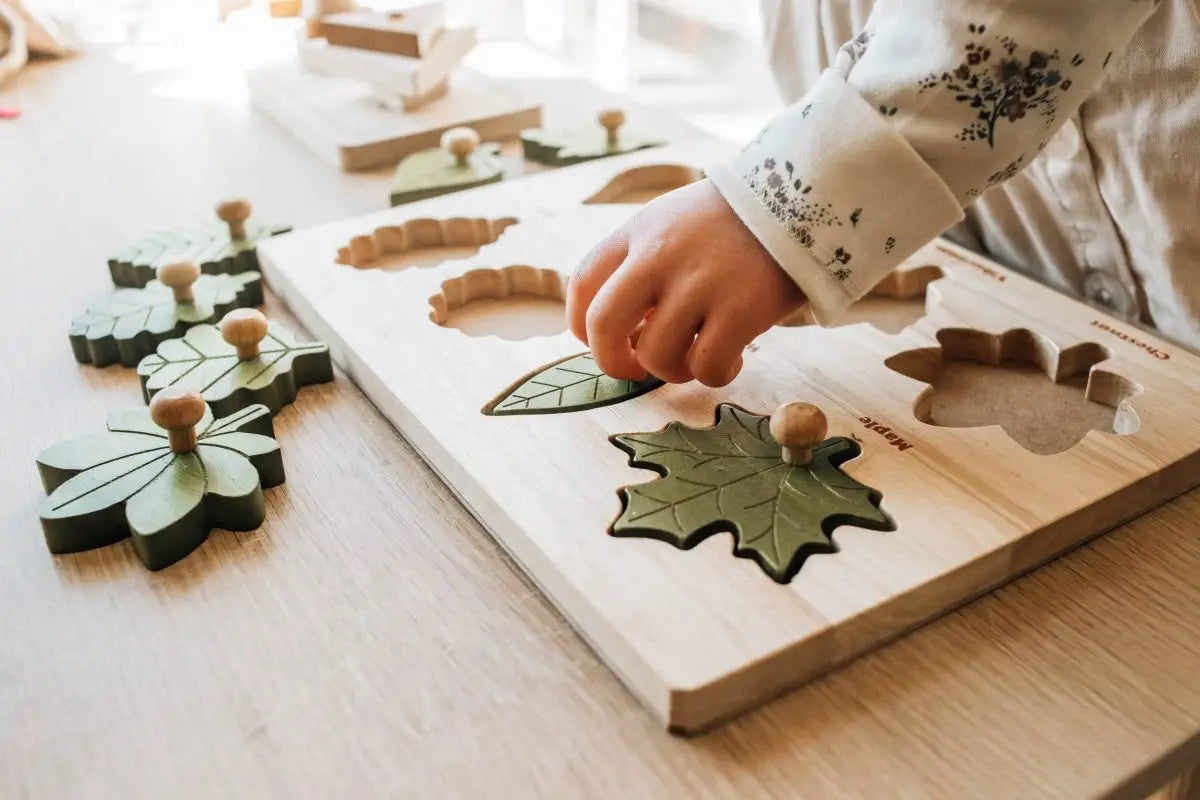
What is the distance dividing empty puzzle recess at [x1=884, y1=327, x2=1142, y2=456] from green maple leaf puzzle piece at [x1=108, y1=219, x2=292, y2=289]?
45 centimetres

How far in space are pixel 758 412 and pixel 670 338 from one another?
0.07 metres

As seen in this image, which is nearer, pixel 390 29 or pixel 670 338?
pixel 670 338

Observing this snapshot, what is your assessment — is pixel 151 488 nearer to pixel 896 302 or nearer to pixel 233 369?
pixel 233 369

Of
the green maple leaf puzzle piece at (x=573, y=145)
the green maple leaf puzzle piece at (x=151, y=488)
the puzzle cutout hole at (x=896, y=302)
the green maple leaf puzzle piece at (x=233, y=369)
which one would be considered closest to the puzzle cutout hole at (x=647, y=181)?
the green maple leaf puzzle piece at (x=573, y=145)

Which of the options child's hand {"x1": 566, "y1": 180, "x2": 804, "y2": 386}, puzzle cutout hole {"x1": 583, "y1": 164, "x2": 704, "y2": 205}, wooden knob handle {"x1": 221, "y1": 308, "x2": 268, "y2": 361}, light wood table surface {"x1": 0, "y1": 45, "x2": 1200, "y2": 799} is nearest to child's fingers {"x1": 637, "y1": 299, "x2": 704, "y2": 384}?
child's hand {"x1": 566, "y1": 180, "x2": 804, "y2": 386}

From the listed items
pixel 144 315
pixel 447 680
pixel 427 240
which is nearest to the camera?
pixel 447 680

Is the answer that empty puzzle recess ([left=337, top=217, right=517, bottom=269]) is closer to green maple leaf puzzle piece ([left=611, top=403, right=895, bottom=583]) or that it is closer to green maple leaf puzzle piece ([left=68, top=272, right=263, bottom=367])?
green maple leaf puzzle piece ([left=68, top=272, right=263, bottom=367])

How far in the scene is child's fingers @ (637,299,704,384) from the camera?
532 mm

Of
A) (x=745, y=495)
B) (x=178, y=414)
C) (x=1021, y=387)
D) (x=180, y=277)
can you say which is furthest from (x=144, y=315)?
(x=1021, y=387)

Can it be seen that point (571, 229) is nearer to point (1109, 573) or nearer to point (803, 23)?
point (803, 23)

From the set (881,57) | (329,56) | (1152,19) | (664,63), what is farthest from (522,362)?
(664,63)

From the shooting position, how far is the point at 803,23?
0.88m

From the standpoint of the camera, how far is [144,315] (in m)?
0.69

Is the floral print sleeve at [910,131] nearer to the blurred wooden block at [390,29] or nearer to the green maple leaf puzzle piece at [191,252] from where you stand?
the green maple leaf puzzle piece at [191,252]
